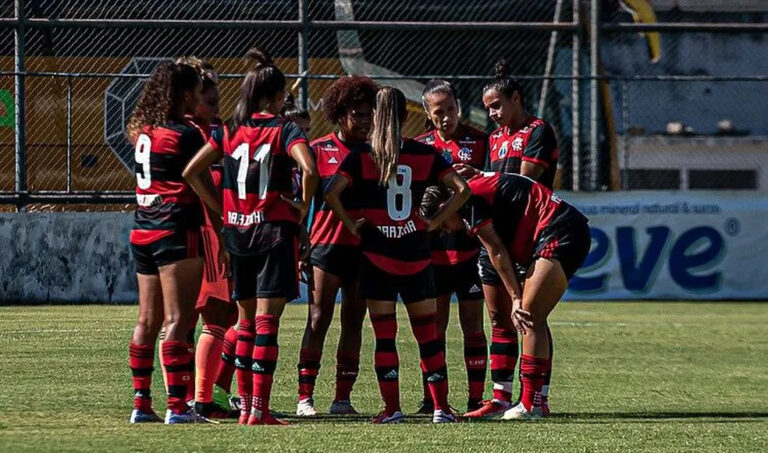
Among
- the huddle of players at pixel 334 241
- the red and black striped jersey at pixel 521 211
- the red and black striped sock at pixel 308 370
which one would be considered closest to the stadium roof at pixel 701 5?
the huddle of players at pixel 334 241

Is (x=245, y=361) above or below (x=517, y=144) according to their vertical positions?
below

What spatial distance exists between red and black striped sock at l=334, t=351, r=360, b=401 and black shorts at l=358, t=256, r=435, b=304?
2.55ft

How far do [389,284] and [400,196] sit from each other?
46cm

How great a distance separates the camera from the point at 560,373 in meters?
10.4

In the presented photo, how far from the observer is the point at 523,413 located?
26.7 ft

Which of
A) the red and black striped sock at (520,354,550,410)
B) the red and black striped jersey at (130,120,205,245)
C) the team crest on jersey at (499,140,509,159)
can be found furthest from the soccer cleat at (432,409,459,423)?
the team crest on jersey at (499,140,509,159)

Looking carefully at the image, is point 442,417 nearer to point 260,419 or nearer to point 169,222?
point 260,419

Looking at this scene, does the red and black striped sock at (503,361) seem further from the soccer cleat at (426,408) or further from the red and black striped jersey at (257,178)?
the red and black striped jersey at (257,178)

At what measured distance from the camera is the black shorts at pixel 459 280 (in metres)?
8.75

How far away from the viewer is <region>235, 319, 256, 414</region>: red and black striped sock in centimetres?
746

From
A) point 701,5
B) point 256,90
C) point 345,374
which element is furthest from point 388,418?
point 701,5

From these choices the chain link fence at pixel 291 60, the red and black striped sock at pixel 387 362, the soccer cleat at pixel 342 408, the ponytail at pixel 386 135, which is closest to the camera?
the ponytail at pixel 386 135

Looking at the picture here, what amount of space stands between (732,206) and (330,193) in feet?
34.3

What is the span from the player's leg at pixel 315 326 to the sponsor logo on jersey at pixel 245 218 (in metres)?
1.03
